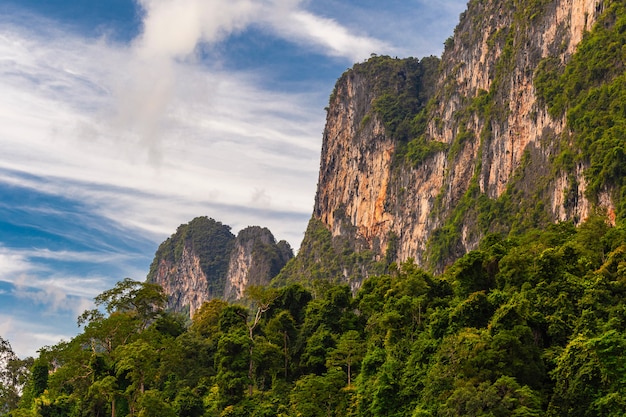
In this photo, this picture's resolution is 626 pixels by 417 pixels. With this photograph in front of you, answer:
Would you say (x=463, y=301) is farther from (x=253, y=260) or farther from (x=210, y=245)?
(x=210, y=245)

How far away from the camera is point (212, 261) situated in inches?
7023

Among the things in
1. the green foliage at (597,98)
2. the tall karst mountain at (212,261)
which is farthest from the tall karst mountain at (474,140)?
the tall karst mountain at (212,261)

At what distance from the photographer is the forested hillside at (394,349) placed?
104 feet

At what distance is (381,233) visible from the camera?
124 meters

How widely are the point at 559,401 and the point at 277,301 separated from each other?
101ft

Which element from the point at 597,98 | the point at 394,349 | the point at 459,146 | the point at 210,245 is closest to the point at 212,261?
the point at 210,245

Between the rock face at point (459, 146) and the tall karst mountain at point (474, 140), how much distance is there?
21cm

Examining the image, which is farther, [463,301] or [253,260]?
[253,260]

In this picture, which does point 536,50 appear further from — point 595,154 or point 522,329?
point 522,329

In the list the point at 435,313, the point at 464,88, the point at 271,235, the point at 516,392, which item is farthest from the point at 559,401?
the point at 271,235

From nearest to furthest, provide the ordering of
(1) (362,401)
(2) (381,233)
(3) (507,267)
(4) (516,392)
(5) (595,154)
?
(4) (516,392)
(1) (362,401)
(3) (507,267)
(5) (595,154)
(2) (381,233)

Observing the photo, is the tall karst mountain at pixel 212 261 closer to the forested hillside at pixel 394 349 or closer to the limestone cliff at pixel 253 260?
the limestone cliff at pixel 253 260

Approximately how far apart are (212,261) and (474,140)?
8819cm

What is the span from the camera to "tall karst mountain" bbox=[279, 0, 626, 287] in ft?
252
